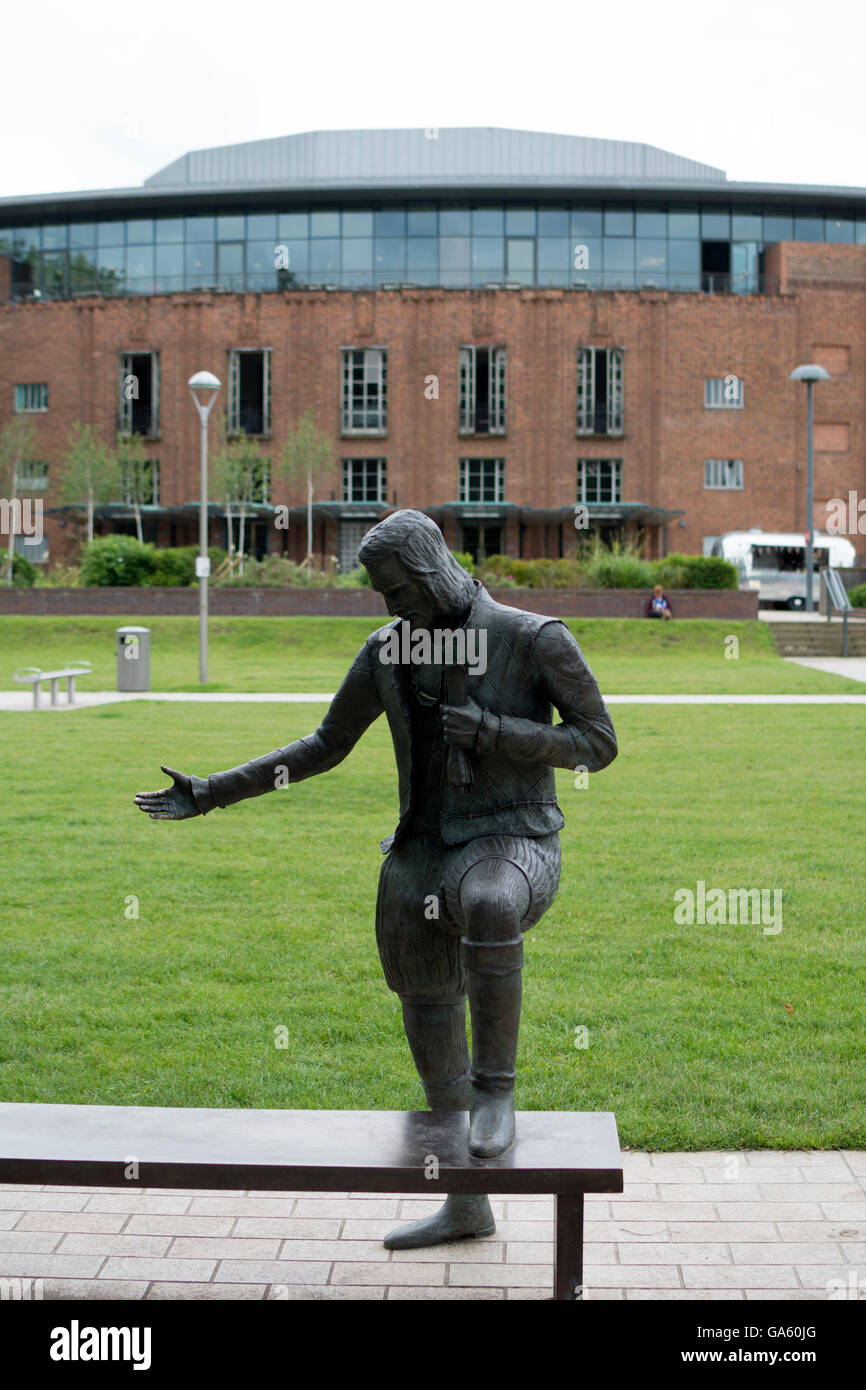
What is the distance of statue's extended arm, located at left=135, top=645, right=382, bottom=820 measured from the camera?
12.5 feet

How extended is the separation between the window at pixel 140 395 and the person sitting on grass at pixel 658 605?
29972 millimetres

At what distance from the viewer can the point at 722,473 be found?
181 ft

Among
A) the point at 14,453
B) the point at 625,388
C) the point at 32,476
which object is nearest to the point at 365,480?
the point at 625,388

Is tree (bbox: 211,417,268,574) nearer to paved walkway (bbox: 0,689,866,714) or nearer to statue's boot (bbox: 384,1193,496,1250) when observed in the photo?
paved walkway (bbox: 0,689,866,714)

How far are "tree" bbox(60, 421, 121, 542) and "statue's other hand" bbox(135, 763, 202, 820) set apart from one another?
168 ft

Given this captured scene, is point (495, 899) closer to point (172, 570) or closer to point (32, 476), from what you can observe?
point (172, 570)

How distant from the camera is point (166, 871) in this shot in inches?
337

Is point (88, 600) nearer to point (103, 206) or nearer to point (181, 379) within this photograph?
point (181, 379)

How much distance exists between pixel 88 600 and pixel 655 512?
82.1 ft

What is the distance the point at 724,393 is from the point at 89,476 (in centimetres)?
2524

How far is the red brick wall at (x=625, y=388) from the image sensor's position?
180 ft
